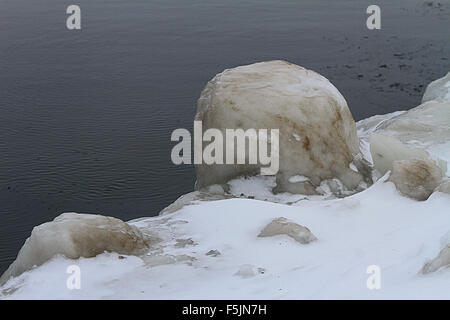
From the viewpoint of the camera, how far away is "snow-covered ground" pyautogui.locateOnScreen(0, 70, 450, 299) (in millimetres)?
7895

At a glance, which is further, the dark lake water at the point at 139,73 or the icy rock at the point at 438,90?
the icy rock at the point at 438,90

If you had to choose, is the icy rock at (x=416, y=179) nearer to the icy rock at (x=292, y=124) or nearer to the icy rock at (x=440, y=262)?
the icy rock at (x=292, y=124)

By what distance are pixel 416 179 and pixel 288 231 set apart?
2600 millimetres

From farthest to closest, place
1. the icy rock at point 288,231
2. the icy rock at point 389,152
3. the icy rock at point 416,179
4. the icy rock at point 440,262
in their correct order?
the icy rock at point 389,152 < the icy rock at point 416,179 < the icy rock at point 288,231 < the icy rock at point 440,262

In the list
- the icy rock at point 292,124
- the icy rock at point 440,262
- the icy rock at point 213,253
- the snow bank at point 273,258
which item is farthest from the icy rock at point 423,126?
the icy rock at point 440,262

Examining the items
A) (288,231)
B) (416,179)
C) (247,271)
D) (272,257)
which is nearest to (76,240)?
(247,271)

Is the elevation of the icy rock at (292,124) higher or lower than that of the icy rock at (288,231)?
higher

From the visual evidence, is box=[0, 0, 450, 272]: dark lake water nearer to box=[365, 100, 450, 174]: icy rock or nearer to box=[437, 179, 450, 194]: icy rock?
box=[365, 100, 450, 174]: icy rock

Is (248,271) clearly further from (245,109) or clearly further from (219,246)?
(245,109)

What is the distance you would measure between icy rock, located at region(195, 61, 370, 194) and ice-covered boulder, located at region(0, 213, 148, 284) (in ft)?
11.2

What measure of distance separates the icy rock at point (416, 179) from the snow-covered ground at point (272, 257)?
0.16 meters

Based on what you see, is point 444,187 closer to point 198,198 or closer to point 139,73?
point 198,198

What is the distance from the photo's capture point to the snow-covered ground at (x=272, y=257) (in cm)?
789

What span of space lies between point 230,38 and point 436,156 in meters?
12.2
